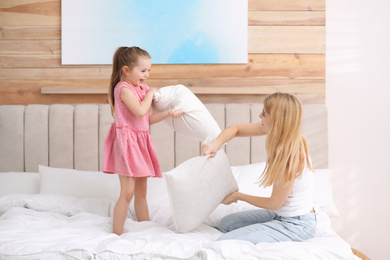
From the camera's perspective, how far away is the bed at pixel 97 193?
1508 millimetres

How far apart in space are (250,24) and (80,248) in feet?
6.11

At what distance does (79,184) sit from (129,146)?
21.9 inches

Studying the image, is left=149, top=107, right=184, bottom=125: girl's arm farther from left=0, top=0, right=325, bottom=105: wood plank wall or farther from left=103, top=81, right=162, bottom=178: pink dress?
left=0, top=0, right=325, bottom=105: wood plank wall

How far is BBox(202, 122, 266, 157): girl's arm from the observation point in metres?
1.88

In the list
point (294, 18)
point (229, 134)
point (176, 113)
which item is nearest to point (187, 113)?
point (176, 113)

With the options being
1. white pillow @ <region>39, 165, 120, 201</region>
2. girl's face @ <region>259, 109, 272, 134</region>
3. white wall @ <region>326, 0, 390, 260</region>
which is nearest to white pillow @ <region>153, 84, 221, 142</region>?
girl's face @ <region>259, 109, 272, 134</region>

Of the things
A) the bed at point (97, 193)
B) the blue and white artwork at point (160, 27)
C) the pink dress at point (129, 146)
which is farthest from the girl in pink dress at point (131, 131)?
the blue and white artwork at point (160, 27)

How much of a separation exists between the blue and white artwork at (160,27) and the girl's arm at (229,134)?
3.08ft

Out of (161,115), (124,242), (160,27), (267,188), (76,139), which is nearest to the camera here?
(124,242)

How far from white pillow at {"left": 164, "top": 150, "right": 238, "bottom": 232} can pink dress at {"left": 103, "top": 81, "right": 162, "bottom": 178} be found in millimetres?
301

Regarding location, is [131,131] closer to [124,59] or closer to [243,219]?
[124,59]

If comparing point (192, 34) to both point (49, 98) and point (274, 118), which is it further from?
point (274, 118)

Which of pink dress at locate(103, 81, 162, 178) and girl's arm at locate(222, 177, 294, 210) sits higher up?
pink dress at locate(103, 81, 162, 178)

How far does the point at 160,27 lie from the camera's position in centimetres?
280
